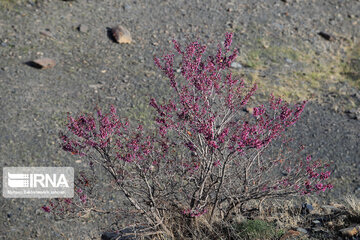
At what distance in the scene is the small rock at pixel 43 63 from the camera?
10.3m

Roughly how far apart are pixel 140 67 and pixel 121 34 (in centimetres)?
119

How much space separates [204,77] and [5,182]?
4.20m

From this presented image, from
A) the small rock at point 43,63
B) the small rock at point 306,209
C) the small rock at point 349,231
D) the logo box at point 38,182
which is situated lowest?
the logo box at point 38,182

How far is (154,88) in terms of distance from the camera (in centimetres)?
1026

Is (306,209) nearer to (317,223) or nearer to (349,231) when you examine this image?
(317,223)

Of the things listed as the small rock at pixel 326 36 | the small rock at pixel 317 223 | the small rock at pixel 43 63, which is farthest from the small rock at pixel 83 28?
the small rock at pixel 317 223

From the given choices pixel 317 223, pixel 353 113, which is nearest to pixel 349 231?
pixel 317 223

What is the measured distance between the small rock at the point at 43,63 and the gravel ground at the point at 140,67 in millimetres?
167

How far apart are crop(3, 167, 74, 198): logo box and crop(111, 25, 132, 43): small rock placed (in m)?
4.46

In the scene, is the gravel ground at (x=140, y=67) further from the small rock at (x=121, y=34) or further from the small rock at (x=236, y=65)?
the small rock at (x=121, y=34)

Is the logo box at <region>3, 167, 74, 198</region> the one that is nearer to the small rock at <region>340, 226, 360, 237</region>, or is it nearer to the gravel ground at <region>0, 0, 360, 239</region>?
the gravel ground at <region>0, 0, 360, 239</region>

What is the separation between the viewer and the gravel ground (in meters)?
8.26

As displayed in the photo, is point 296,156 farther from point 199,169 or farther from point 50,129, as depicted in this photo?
point 50,129

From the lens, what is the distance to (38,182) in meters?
7.82
